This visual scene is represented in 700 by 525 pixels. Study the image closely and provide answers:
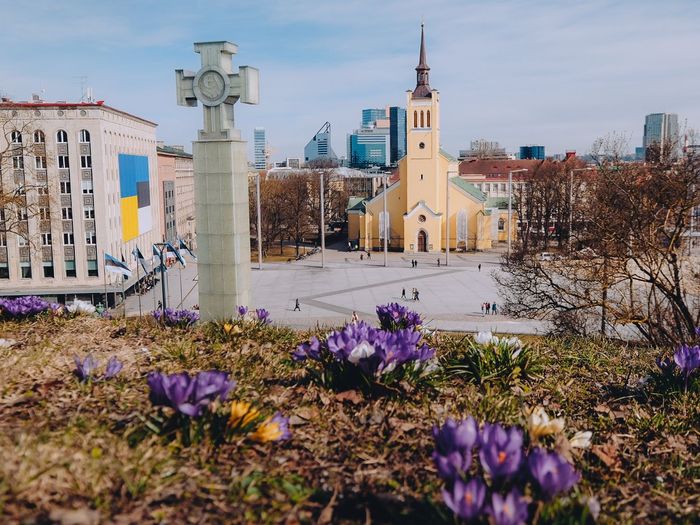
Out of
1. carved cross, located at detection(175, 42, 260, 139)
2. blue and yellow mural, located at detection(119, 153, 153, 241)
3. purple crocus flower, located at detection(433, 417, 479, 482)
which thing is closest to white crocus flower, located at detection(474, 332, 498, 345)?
purple crocus flower, located at detection(433, 417, 479, 482)

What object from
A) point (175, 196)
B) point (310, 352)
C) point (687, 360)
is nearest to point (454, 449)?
point (310, 352)

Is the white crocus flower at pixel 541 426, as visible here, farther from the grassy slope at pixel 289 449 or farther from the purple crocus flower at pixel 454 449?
the purple crocus flower at pixel 454 449

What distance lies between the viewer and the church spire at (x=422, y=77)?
66.2m

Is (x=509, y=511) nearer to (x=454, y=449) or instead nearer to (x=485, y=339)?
(x=454, y=449)

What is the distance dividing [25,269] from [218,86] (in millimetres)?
40460

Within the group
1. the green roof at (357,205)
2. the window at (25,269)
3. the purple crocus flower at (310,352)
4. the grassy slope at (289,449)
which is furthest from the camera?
the green roof at (357,205)

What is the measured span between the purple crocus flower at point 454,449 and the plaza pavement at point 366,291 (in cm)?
2245

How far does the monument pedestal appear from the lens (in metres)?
12.6

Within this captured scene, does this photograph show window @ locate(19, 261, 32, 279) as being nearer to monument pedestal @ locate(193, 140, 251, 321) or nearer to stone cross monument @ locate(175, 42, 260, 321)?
stone cross monument @ locate(175, 42, 260, 321)

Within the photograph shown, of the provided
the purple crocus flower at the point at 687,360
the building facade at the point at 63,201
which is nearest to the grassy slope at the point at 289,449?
the purple crocus flower at the point at 687,360

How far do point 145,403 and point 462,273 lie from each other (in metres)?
46.3

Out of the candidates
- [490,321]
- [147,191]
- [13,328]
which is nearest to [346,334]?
[13,328]

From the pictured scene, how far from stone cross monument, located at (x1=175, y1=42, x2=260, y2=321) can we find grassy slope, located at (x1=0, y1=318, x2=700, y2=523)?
A: 18.1 feet

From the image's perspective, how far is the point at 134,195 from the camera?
2202 inches
